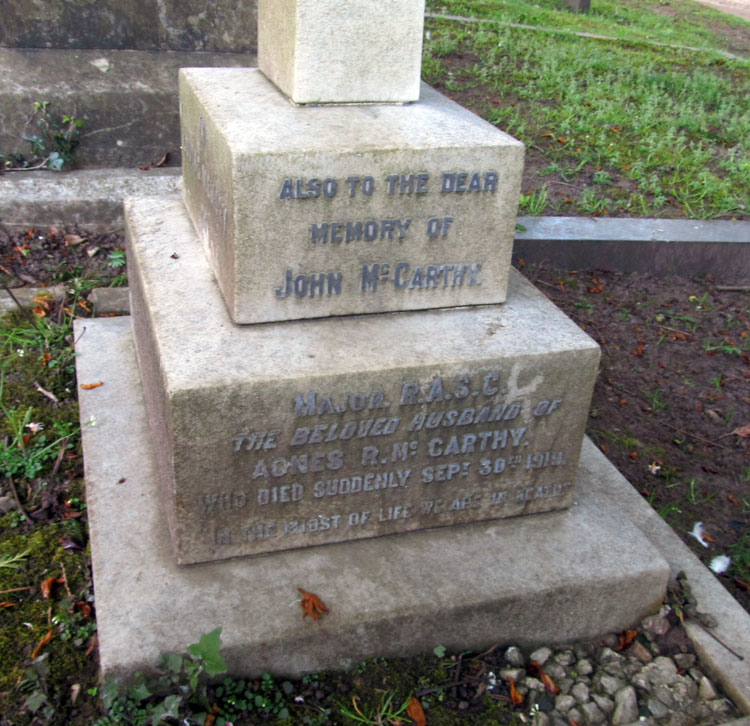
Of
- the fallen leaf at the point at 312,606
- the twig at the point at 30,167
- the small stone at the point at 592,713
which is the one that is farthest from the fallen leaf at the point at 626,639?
the twig at the point at 30,167

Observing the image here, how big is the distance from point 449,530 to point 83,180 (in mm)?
3250

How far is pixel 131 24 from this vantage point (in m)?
4.93

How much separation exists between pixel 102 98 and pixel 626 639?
396 cm

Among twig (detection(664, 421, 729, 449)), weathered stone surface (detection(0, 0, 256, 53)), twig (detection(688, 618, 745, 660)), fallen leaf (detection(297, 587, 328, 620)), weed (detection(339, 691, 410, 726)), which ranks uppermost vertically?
weathered stone surface (detection(0, 0, 256, 53))

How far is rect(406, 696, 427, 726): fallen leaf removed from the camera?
206 cm

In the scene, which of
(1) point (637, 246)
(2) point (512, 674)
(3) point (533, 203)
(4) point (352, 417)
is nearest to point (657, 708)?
(2) point (512, 674)

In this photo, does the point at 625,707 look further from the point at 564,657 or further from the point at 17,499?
the point at 17,499

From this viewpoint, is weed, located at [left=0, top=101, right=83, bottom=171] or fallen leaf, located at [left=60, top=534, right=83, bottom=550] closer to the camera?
fallen leaf, located at [left=60, top=534, right=83, bottom=550]

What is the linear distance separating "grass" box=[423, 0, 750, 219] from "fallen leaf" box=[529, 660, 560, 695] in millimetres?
3202

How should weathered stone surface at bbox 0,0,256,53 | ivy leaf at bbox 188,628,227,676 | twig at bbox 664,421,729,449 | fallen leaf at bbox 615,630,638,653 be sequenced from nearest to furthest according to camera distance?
ivy leaf at bbox 188,628,227,676, fallen leaf at bbox 615,630,638,653, twig at bbox 664,421,729,449, weathered stone surface at bbox 0,0,256,53

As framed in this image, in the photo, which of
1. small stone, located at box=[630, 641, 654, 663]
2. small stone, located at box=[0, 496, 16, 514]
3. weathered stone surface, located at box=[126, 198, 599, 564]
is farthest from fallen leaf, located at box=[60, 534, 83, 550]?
small stone, located at box=[630, 641, 654, 663]

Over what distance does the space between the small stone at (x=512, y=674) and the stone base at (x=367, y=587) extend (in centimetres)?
8

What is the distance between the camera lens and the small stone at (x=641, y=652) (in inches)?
90.7

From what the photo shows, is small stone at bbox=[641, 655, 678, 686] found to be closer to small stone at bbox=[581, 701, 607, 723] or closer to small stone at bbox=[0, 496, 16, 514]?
small stone at bbox=[581, 701, 607, 723]
